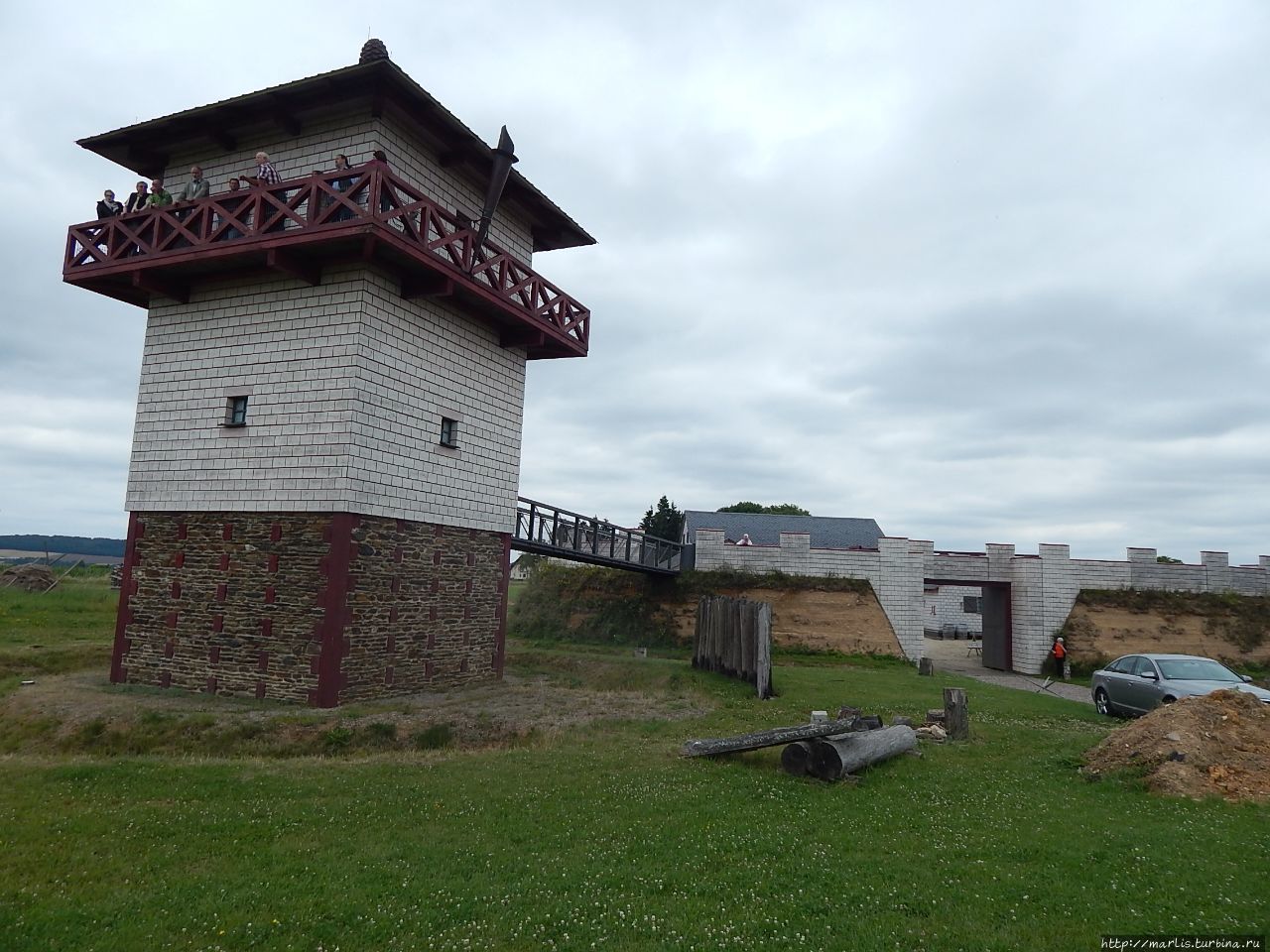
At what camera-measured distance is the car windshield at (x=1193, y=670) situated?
46.9 ft

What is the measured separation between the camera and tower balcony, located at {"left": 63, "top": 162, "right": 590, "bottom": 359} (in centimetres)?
1354

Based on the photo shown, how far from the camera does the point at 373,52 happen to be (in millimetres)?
14438

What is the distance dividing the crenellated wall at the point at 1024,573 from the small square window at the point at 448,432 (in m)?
14.3

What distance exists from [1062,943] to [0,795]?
10.0 meters

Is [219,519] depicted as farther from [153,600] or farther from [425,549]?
[425,549]

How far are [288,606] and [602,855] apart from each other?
31.8 feet

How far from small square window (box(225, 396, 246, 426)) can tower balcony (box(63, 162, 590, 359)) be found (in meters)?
2.60

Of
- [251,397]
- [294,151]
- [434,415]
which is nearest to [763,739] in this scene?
[434,415]

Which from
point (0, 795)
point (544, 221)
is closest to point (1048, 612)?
point (544, 221)

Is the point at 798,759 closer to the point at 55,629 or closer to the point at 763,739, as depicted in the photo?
the point at 763,739

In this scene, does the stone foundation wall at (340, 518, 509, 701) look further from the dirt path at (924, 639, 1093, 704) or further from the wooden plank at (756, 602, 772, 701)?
the dirt path at (924, 639, 1093, 704)

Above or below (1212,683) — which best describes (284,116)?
above

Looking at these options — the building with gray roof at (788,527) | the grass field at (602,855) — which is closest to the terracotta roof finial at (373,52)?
the grass field at (602,855)

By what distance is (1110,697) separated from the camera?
15.5 m
